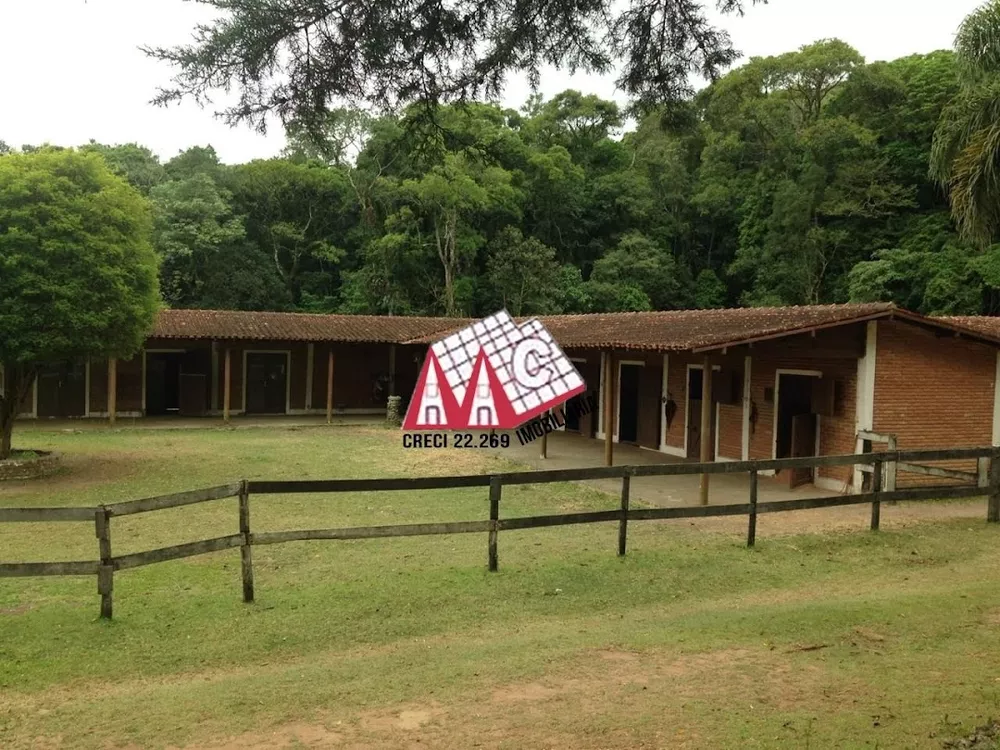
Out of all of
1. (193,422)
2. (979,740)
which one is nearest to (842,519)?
(979,740)

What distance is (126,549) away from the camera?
8.62 m

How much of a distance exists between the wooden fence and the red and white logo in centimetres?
1001

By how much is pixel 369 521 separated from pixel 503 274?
2806cm

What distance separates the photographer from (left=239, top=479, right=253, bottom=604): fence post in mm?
6285

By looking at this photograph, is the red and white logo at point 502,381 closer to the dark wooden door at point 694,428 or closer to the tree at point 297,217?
the dark wooden door at point 694,428

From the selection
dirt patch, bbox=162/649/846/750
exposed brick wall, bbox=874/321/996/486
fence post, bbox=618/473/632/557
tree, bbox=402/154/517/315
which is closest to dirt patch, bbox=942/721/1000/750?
dirt patch, bbox=162/649/846/750

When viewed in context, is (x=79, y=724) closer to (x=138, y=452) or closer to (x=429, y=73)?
(x=429, y=73)

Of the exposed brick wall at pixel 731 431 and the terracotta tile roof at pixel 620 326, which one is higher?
the terracotta tile roof at pixel 620 326

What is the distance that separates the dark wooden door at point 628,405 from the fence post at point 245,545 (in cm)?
1287

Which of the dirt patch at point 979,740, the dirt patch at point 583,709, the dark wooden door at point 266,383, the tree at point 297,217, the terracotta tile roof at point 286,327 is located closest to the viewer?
the dirt patch at point 979,740

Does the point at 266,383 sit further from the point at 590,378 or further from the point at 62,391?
the point at 590,378

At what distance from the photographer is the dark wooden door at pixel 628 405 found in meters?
18.4

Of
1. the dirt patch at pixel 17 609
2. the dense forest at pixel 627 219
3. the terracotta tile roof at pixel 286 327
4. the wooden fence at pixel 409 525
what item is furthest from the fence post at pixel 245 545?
the dense forest at pixel 627 219

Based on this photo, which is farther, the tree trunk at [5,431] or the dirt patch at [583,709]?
the tree trunk at [5,431]
